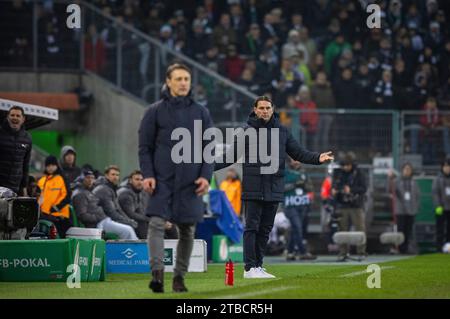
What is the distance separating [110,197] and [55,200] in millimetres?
1424

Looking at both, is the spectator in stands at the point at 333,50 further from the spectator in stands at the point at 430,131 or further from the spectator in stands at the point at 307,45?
the spectator in stands at the point at 430,131

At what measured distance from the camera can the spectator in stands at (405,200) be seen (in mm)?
29172

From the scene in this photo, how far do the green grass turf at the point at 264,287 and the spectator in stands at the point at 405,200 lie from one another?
11124 mm

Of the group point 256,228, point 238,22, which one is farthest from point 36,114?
point 238,22

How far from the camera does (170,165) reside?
12.8m

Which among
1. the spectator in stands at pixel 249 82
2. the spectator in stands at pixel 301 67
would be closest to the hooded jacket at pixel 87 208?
the spectator in stands at pixel 249 82

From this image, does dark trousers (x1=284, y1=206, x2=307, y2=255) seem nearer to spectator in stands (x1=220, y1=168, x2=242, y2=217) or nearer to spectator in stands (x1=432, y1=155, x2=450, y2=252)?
spectator in stands (x1=220, y1=168, x2=242, y2=217)

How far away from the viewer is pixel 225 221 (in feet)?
79.3

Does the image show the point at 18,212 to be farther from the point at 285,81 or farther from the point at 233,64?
the point at 233,64

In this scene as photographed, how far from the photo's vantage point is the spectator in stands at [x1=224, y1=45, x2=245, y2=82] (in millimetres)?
31672

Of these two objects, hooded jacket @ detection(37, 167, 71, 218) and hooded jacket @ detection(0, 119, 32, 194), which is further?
hooded jacket @ detection(37, 167, 71, 218)

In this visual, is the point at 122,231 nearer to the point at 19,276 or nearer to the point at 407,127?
the point at 19,276

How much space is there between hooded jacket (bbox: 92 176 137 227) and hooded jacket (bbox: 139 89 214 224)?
8.88 m

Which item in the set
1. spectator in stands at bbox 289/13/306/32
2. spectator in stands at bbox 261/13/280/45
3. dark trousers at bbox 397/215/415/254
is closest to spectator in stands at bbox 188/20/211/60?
spectator in stands at bbox 261/13/280/45
